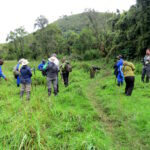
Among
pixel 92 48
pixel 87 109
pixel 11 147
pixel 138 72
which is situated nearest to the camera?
pixel 11 147

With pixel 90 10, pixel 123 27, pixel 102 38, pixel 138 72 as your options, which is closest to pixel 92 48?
pixel 102 38

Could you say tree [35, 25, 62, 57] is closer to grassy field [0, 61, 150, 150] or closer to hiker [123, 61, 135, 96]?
hiker [123, 61, 135, 96]

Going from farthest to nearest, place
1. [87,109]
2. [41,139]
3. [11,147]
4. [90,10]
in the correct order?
[90,10] < [87,109] < [41,139] < [11,147]

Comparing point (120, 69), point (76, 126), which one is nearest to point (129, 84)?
point (120, 69)

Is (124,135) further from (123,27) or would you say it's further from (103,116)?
(123,27)

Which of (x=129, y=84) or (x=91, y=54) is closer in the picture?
(x=129, y=84)

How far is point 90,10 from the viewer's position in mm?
33562

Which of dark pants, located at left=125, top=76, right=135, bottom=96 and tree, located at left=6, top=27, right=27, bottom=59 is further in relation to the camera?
tree, located at left=6, top=27, right=27, bottom=59

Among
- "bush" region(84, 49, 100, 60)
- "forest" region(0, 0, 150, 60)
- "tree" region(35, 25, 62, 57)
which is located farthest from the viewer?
"tree" region(35, 25, 62, 57)

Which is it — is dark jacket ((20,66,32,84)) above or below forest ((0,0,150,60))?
below

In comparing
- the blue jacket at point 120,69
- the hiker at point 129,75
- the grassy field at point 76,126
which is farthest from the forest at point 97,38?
the grassy field at point 76,126

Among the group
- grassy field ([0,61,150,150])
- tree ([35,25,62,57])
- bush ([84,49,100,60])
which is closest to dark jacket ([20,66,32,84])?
grassy field ([0,61,150,150])

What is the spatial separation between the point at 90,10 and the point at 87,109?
3026 centimetres

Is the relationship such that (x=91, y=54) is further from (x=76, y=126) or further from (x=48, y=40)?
(x=76, y=126)
